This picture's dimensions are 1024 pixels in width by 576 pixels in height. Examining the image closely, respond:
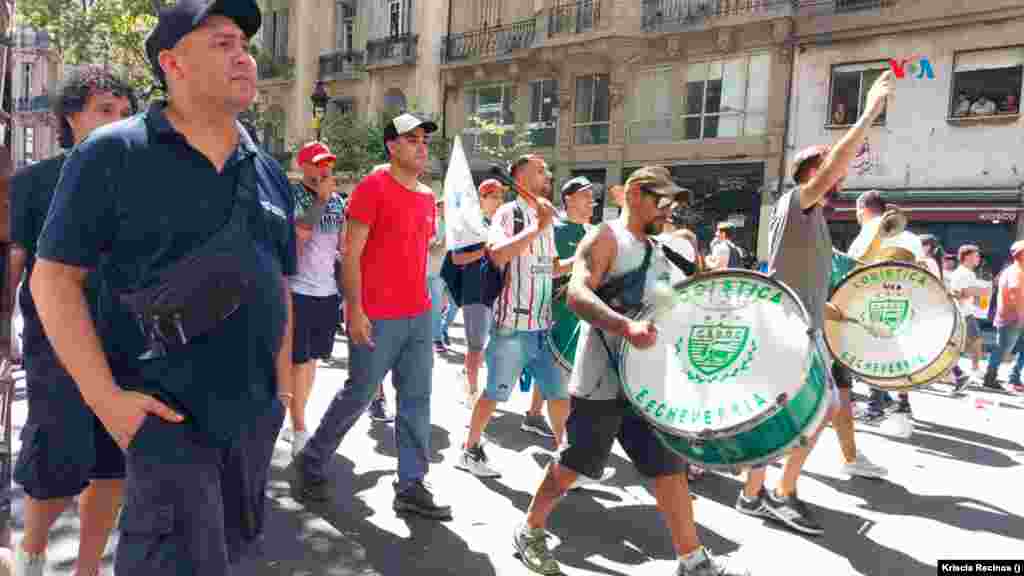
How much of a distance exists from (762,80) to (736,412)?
20087 mm

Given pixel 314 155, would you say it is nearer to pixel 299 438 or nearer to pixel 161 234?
pixel 299 438

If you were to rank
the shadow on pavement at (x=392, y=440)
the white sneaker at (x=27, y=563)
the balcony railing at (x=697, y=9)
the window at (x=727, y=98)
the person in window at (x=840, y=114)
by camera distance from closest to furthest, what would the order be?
the white sneaker at (x=27, y=563), the shadow on pavement at (x=392, y=440), the person in window at (x=840, y=114), the balcony railing at (x=697, y=9), the window at (x=727, y=98)

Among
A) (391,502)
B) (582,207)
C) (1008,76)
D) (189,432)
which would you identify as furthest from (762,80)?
(189,432)

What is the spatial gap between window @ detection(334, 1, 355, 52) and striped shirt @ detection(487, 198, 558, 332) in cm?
3039

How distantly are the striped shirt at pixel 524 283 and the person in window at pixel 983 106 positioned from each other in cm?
1652

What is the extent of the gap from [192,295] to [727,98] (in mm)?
21576

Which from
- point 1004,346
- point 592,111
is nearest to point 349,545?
point 1004,346

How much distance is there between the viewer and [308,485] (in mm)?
4320

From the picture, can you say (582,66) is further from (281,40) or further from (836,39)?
(281,40)

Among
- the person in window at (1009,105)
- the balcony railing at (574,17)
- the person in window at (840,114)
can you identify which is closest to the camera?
the person in window at (1009,105)

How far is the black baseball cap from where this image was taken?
1.98m

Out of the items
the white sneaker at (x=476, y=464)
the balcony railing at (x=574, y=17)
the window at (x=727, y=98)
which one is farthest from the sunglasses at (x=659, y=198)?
the balcony railing at (x=574, y=17)

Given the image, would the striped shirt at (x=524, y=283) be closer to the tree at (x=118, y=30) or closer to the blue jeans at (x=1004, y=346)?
the blue jeans at (x=1004, y=346)

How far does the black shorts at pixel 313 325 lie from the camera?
5180 mm
